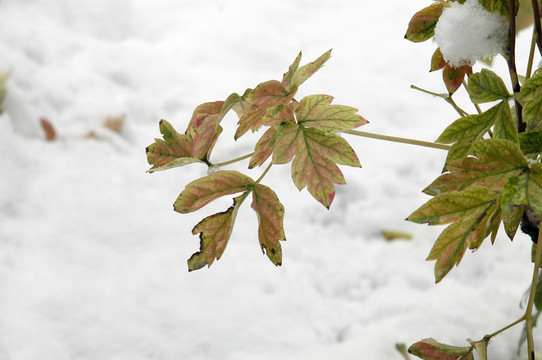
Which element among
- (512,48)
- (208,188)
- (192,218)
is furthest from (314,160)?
(192,218)

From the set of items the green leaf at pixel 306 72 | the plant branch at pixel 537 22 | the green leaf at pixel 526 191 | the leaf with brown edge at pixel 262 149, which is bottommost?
the green leaf at pixel 526 191

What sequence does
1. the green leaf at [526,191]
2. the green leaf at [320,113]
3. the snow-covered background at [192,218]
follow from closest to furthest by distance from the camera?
the green leaf at [526,191]
the green leaf at [320,113]
the snow-covered background at [192,218]

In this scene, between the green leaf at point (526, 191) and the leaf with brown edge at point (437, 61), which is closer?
the green leaf at point (526, 191)

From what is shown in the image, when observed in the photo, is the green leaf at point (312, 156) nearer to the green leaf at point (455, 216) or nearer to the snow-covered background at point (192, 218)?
the green leaf at point (455, 216)

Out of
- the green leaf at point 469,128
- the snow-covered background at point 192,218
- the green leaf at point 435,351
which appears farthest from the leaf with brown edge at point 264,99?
the snow-covered background at point 192,218

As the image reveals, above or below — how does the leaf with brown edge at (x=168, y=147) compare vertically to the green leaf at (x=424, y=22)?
Answer: below

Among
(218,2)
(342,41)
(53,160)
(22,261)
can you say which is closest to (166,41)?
(218,2)

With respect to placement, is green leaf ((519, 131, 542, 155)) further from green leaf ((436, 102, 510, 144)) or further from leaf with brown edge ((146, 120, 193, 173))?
leaf with brown edge ((146, 120, 193, 173))

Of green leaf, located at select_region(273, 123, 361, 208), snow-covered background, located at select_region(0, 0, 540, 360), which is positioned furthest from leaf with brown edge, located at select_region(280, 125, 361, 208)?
snow-covered background, located at select_region(0, 0, 540, 360)
